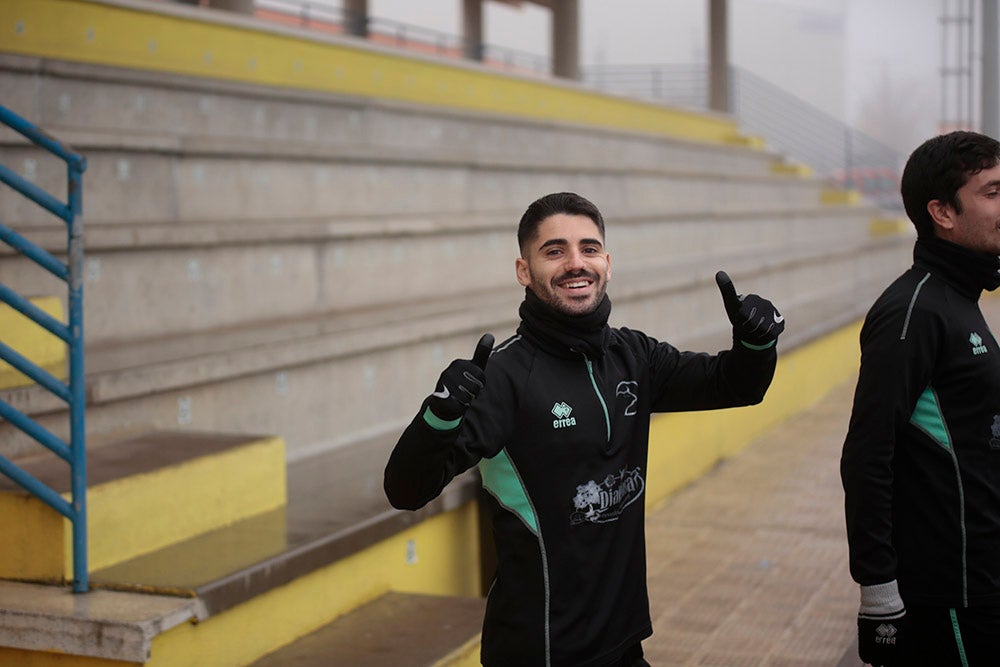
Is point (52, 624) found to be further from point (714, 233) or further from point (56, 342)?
point (714, 233)

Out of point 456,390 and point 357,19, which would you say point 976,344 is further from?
point 357,19

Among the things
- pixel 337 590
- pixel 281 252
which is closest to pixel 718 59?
pixel 281 252

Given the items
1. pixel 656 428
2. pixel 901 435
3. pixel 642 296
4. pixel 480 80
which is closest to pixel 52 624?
pixel 901 435

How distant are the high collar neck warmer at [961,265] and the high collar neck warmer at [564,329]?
709mm

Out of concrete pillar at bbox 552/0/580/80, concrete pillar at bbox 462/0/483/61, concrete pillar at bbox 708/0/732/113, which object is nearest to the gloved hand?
concrete pillar at bbox 552/0/580/80

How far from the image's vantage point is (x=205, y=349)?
12.2 ft

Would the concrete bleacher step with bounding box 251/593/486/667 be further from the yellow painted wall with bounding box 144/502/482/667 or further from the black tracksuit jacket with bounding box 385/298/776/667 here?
the black tracksuit jacket with bounding box 385/298/776/667

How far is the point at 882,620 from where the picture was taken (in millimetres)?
2156

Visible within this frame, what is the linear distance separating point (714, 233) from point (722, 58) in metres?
7.54

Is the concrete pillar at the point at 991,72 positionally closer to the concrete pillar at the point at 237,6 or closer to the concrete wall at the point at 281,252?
the concrete wall at the point at 281,252

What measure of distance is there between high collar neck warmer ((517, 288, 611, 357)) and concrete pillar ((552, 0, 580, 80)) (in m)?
12.8

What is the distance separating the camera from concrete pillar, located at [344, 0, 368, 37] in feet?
41.7

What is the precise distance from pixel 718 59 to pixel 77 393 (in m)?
14.1

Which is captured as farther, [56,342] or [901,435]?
[56,342]
